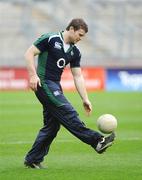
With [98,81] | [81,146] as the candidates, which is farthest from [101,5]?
[81,146]

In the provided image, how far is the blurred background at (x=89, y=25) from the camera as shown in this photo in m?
40.3

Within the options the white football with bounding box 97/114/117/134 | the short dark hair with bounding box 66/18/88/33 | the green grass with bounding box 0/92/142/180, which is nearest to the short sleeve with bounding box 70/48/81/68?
the short dark hair with bounding box 66/18/88/33

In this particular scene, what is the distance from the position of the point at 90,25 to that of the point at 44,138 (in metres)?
31.1

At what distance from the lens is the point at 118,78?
120ft

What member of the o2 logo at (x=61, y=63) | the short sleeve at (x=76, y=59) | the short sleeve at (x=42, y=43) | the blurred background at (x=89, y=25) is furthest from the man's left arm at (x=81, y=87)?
the blurred background at (x=89, y=25)

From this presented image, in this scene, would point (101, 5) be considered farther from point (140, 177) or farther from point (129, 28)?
point (140, 177)

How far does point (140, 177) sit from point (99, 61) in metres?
30.5

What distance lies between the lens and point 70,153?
12359 mm

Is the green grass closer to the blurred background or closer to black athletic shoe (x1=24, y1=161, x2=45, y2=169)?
black athletic shoe (x1=24, y1=161, x2=45, y2=169)

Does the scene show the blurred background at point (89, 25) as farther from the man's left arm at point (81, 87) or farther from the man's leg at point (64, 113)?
the man's leg at point (64, 113)

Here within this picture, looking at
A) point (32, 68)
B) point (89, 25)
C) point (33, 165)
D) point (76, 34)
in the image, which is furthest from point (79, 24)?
point (89, 25)

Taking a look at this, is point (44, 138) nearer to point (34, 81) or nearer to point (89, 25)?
point (34, 81)

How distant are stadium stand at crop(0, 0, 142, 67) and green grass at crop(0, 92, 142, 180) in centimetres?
1816

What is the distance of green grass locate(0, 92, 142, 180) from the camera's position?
31.7ft
